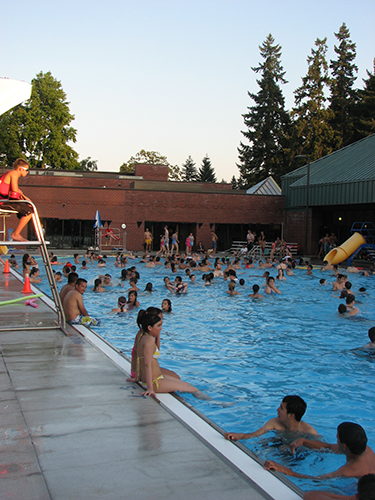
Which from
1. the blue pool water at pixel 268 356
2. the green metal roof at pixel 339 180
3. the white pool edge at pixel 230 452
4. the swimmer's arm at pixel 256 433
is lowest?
the blue pool water at pixel 268 356

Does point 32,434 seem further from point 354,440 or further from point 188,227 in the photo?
point 188,227

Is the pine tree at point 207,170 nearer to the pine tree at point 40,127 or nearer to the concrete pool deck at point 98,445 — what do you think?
the pine tree at point 40,127

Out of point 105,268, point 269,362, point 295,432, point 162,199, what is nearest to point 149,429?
point 295,432

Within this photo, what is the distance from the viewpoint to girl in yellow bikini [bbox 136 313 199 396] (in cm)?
650

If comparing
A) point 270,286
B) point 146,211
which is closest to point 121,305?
point 270,286

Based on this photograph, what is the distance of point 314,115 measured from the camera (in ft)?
199

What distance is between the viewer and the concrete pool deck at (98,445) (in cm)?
398

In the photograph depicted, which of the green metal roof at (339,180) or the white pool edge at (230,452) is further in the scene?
the green metal roof at (339,180)

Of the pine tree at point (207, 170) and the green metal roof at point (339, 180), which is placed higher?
the pine tree at point (207, 170)

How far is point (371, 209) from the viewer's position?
3794cm

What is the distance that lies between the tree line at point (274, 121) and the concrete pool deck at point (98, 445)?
170 ft

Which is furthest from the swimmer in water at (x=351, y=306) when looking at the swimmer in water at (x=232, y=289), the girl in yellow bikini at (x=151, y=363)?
the girl in yellow bikini at (x=151, y=363)

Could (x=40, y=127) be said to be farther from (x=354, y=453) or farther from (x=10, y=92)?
(x=354, y=453)

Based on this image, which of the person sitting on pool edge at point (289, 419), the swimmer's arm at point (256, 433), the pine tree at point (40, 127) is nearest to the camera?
the swimmer's arm at point (256, 433)
